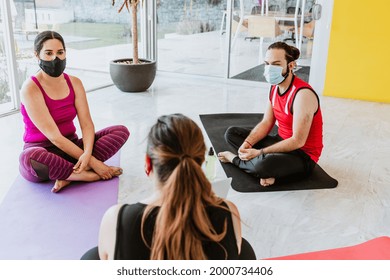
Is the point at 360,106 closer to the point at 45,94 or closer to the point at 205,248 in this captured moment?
the point at 45,94

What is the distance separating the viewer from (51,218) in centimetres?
228

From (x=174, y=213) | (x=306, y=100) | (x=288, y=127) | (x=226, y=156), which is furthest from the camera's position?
(x=226, y=156)

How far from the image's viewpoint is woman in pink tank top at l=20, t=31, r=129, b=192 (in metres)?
2.50

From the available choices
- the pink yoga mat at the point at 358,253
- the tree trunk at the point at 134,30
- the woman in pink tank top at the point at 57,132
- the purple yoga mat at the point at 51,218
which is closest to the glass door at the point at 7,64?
the tree trunk at the point at 134,30

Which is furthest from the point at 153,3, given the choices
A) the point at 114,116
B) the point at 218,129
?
the point at 218,129

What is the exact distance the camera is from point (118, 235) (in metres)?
1.12

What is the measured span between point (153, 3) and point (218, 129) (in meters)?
2.89

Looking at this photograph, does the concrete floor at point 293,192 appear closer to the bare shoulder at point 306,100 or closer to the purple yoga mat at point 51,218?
the purple yoga mat at point 51,218

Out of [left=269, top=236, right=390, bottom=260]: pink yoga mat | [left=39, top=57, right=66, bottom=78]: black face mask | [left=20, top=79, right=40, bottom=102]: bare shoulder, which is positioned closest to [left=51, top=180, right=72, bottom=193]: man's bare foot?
[left=20, top=79, right=40, bottom=102]: bare shoulder

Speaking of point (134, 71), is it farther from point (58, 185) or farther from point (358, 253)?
point (358, 253)

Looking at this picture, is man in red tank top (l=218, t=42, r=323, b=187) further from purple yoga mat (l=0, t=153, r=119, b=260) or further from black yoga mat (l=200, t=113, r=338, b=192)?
purple yoga mat (l=0, t=153, r=119, b=260)

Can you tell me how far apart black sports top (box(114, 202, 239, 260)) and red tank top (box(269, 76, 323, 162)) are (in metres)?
1.65

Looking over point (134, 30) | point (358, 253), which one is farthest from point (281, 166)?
point (134, 30)

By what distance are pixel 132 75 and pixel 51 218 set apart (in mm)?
2922
